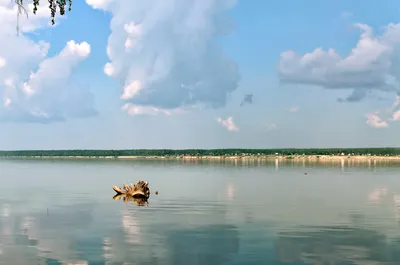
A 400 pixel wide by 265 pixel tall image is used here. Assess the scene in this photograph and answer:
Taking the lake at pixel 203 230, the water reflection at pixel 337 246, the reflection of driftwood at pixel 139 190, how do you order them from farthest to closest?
the reflection of driftwood at pixel 139 190 → the lake at pixel 203 230 → the water reflection at pixel 337 246

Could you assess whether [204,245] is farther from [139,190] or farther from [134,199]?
[139,190]

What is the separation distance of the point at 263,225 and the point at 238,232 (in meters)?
3.63

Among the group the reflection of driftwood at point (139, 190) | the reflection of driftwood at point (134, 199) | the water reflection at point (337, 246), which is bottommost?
the water reflection at point (337, 246)

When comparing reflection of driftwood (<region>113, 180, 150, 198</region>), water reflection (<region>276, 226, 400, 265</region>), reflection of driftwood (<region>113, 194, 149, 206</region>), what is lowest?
water reflection (<region>276, 226, 400, 265</region>)

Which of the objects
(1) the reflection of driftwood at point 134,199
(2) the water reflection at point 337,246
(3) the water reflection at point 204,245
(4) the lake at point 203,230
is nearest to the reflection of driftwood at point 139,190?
(1) the reflection of driftwood at point 134,199

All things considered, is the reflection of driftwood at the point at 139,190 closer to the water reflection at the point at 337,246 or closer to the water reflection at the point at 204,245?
the water reflection at the point at 204,245

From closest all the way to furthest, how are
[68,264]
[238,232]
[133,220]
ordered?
[68,264]
[238,232]
[133,220]

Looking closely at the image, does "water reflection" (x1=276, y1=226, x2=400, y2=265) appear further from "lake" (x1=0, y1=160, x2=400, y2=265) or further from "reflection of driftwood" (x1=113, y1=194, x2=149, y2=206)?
"reflection of driftwood" (x1=113, y1=194, x2=149, y2=206)

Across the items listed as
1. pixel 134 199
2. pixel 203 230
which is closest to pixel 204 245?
pixel 203 230

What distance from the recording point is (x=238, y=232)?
32969 millimetres

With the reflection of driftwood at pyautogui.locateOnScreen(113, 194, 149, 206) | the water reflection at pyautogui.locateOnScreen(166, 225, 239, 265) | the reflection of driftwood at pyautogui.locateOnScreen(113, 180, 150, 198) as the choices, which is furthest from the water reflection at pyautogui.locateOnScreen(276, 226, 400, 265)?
the reflection of driftwood at pyautogui.locateOnScreen(113, 180, 150, 198)

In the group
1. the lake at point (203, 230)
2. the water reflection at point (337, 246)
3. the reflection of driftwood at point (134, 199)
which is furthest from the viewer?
the reflection of driftwood at point (134, 199)

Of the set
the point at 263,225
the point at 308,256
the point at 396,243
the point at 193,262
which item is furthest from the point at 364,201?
the point at 193,262

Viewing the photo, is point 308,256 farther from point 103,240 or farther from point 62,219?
point 62,219
